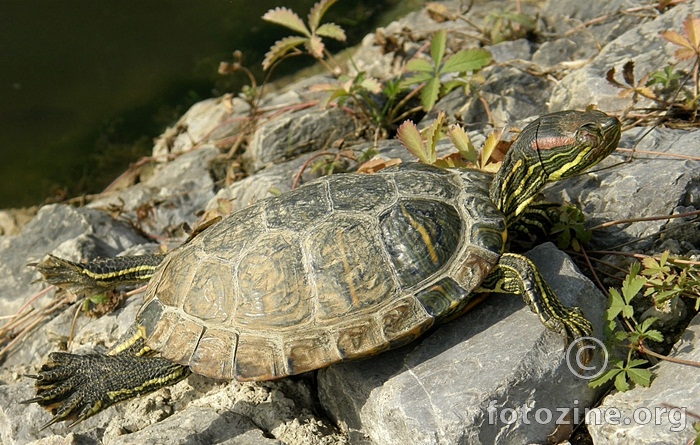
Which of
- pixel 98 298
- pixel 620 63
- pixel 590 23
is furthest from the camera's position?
pixel 590 23

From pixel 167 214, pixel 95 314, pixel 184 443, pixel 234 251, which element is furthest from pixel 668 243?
pixel 167 214

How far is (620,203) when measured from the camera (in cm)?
356

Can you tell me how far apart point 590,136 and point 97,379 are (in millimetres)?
2753

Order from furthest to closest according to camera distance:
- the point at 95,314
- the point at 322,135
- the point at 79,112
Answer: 1. the point at 79,112
2. the point at 322,135
3. the point at 95,314

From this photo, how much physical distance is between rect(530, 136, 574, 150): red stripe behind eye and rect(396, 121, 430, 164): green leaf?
75 cm

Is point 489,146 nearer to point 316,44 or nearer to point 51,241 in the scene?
point 316,44

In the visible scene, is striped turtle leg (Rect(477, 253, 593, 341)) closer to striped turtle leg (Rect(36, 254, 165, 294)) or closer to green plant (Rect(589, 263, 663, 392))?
green plant (Rect(589, 263, 663, 392))

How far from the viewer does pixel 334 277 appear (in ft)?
9.85

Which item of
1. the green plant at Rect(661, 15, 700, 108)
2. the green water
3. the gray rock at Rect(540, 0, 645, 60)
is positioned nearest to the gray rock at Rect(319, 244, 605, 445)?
the green plant at Rect(661, 15, 700, 108)

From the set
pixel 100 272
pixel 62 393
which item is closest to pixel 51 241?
pixel 100 272

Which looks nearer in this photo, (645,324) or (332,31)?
(645,324)

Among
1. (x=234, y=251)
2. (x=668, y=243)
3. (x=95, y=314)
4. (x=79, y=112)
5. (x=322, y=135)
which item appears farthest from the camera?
(x=79, y=112)

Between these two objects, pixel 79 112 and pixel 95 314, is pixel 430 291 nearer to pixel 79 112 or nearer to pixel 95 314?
pixel 95 314

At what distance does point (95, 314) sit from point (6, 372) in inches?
30.9
